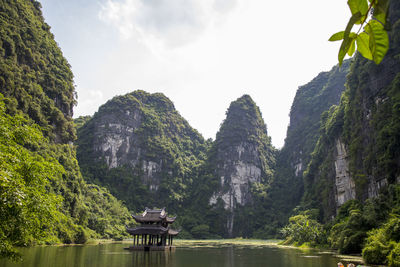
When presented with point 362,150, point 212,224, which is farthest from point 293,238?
point 212,224

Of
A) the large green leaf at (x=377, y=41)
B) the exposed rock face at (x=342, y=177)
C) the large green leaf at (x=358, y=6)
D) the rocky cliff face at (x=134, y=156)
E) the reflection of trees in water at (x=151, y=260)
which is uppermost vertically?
the rocky cliff face at (x=134, y=156)

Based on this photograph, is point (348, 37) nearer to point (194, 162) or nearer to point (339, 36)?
point (339, 36)

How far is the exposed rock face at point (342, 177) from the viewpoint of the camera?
1663 inches

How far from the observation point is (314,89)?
115500mm

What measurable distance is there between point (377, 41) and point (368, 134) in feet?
129

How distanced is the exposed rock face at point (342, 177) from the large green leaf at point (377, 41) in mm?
44592

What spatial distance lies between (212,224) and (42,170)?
297 feet

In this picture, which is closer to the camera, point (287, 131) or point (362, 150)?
point (362, 150)

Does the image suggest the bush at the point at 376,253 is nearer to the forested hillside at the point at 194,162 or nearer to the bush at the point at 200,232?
the forested hillside at the point at 194,162

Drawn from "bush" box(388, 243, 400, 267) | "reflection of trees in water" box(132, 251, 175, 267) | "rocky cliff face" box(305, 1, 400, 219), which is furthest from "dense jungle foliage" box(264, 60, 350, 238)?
"bush" box(388, 243, 400, 267)

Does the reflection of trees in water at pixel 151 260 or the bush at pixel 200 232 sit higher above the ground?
the reflection of trees in water at pixel 151 260

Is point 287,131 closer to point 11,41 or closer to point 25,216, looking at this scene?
point 11,41

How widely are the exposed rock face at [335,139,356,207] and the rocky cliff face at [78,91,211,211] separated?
6224 cm

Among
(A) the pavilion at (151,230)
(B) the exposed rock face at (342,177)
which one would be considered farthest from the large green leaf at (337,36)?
(B) the exposed rock face at (342,177)
